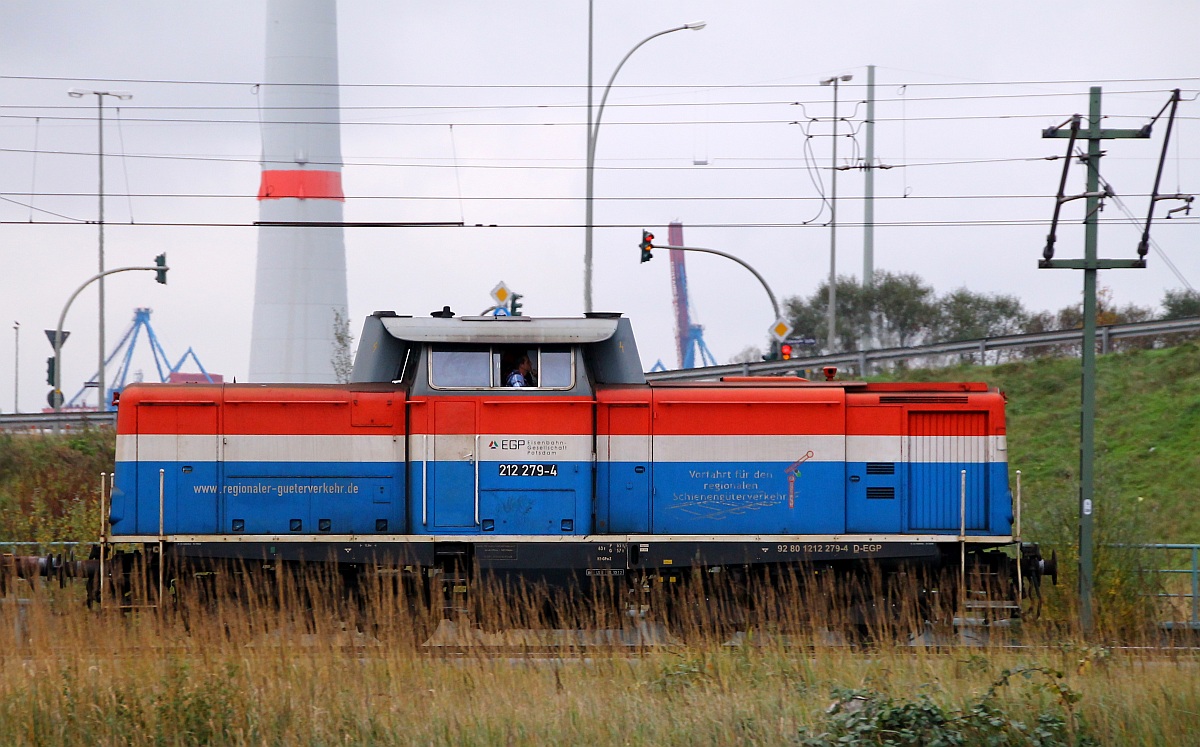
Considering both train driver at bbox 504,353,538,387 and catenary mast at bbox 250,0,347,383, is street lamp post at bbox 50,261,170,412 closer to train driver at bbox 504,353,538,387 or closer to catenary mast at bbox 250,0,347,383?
catenary mast at bbox 250,0,347,383

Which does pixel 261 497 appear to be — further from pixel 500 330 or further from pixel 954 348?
pixel 954 348

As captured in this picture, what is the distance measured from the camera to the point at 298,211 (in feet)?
128

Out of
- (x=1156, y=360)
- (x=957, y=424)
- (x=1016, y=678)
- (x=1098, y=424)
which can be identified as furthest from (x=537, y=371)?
(x=1156, y=360)

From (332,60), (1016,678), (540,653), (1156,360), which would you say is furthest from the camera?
(332,60)

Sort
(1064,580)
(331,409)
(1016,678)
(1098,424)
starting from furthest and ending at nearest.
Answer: (1098,424) < (1064,580) < (331,409) < (1016,678)

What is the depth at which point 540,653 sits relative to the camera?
458 inches

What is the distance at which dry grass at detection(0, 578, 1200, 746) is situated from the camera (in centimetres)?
792

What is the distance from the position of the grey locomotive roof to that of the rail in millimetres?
16272

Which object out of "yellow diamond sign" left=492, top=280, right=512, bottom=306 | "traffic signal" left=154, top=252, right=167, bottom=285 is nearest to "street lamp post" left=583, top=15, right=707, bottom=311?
"yellow diamond sign" left=492, top=280, right=512, bottom=306

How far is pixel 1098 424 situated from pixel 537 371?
61.0 ft

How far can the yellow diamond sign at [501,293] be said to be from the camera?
23344 mm

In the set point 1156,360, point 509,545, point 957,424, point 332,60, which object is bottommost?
point 509,545

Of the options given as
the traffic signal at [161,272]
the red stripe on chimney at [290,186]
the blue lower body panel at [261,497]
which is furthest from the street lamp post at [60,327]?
the blue lower body panel at [261,497]

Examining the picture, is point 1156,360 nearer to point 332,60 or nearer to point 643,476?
point 643,476
